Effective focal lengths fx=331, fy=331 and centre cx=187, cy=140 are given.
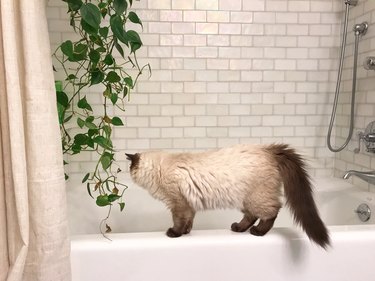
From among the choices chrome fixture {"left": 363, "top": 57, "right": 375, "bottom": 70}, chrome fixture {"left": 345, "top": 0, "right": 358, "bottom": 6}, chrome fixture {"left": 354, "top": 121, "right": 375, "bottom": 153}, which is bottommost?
chrome fixture {"left": 354, "top": 121, "right": 375, "bottom": 153}

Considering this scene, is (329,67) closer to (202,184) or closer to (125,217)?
(202,184)

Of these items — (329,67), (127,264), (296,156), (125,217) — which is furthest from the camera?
(329,67)

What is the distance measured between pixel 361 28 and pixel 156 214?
144cm

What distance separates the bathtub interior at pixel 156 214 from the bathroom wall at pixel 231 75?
0.20 metres

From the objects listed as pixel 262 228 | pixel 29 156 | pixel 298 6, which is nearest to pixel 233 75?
pixel 298 6

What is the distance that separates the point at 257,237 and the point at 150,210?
2.74 ft

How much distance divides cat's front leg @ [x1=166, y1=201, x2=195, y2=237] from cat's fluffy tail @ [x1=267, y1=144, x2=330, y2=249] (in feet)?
1.11

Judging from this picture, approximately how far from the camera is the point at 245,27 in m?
1.85

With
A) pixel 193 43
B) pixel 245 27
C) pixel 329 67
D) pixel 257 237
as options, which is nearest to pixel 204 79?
pixel 193 43

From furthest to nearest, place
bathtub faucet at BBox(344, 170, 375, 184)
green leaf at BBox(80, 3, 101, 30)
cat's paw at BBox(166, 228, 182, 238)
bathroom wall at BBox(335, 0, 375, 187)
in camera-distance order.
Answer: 1. bathroom wall at BBox(335, 0, 375, 187)
2. bathtub faucet at BBox(344, 170, 375, 184)
3. cat's paw at BBox(166, 228, 182, 238)
4. green leaf at BBox(80, 3, 101, 30)

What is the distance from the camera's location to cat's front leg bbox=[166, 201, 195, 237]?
3.64 ft

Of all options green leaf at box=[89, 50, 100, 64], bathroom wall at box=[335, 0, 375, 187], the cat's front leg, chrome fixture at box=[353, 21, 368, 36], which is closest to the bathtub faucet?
bathroom wall at box=[335, 0, 375, 187]

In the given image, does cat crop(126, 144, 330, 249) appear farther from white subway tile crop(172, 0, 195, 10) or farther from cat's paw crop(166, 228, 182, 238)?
white subway tile crop(172, 0, 195, 10)

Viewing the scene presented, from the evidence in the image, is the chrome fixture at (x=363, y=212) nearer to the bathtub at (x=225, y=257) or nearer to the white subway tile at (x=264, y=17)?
the bathtub at (x=225, y=257)
